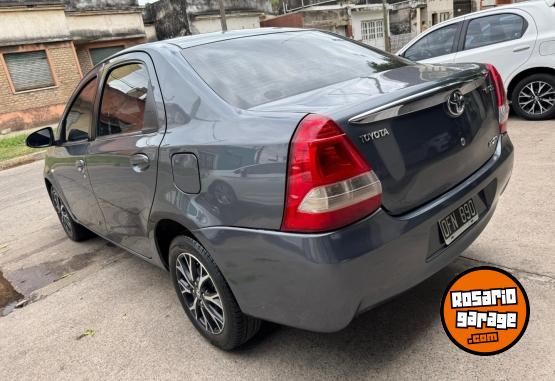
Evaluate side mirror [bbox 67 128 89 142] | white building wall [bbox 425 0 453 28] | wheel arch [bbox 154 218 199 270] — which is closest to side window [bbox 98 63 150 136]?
side mirror [bbox 67 128 89 142]

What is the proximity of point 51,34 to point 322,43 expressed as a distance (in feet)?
55.3

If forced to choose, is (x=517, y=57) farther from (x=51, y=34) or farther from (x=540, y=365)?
(x=51, y=34)

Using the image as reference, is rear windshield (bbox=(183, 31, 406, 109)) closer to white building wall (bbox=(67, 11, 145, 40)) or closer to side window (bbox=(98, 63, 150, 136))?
side window (bbox=(98, 63, 150, 136))

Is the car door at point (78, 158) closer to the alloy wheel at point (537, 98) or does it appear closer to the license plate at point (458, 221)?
the license plate at point (458, 221)

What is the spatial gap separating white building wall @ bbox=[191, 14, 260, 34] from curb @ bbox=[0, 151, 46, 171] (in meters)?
12.6

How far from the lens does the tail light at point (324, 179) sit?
1.74m

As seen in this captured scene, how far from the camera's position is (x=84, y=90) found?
349 cm

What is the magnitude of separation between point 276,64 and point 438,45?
5295 mm

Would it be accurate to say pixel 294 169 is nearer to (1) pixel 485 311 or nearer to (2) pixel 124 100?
(1) pixel 485 311

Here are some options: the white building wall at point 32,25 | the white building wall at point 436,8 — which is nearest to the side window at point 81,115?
the white building wall at point 32,25

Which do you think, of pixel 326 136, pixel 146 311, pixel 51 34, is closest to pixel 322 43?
pixel 326 136

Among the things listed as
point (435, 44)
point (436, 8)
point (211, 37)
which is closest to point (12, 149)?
point (435, 44)

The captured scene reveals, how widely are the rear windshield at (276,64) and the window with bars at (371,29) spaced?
91.9ft

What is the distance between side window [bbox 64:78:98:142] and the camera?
131 inches
